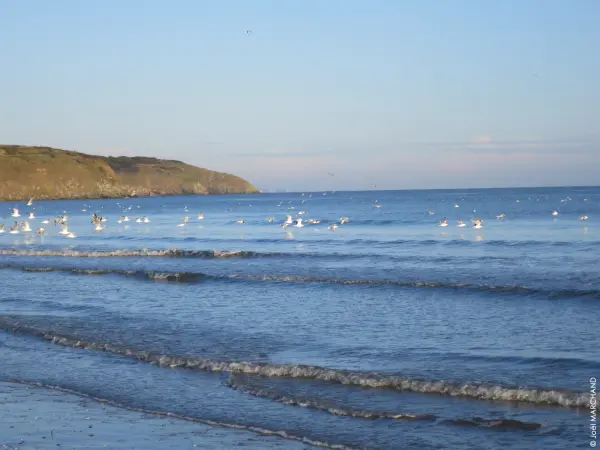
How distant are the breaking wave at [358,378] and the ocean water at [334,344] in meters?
0.03

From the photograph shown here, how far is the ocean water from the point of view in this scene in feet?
38.1

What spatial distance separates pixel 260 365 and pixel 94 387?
290 centimetres

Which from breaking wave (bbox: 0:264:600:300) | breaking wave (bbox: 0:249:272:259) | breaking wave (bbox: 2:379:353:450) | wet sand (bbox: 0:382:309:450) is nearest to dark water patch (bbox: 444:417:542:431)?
breaking wave (bbox: 2:379:353:450)

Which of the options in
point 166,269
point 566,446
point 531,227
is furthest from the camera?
point 531,227

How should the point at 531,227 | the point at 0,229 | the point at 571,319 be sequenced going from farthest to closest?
1. the point at 0,229
2. the point at 531,227
3. the point at 571,319

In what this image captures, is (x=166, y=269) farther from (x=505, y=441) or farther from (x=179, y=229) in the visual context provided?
(x=179, y=229)

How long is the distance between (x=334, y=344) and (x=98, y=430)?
6.41m

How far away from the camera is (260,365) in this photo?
14.8 m

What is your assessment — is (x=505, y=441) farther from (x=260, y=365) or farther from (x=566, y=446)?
(x=260, y=365)

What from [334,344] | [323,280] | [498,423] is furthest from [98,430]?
[323,280]

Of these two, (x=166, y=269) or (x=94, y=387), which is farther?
(x=166, y=269)

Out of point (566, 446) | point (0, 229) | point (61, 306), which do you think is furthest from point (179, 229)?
point (566, 446)

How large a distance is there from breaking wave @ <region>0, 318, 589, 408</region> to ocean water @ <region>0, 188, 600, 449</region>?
0.03m

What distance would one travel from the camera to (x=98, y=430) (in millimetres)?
11227
